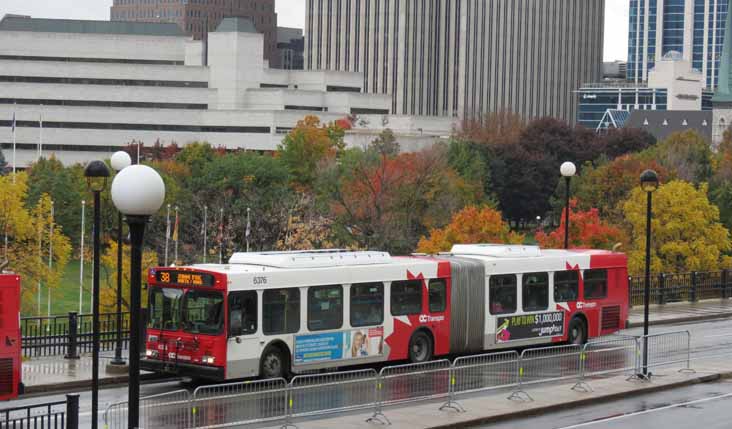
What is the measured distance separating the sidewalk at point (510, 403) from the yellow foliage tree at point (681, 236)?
2700 cm

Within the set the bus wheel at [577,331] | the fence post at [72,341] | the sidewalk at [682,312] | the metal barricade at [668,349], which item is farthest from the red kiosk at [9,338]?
the sidewalk at [682,312]

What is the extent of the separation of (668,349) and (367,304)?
785 cm

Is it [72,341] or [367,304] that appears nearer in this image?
[367,304]

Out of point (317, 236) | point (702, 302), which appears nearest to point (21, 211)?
point (317, 236)

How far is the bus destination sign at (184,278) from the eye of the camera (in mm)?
28547

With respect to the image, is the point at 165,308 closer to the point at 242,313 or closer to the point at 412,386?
the point at 242,313

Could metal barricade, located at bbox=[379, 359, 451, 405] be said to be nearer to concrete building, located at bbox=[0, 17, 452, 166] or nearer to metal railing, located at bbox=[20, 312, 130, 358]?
metal railing, located at bbox=[20, 312, 130, 358]

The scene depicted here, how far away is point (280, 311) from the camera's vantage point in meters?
29.7

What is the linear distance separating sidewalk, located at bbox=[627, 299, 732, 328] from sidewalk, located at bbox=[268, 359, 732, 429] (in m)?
12.5

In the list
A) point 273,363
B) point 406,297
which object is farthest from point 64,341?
point 406,297

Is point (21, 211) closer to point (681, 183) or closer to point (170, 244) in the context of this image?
point (170, 244)

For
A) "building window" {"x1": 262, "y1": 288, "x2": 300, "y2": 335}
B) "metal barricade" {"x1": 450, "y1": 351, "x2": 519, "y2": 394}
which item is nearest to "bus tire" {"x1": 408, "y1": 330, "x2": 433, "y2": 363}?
"metal barricade" {"x1": 450, "y1": 351, "x2": 519, "y2": 394}

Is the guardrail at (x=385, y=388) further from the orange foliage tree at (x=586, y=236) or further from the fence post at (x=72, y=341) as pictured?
the orange foliage tree at (x=586, y=236)

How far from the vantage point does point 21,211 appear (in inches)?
1748
